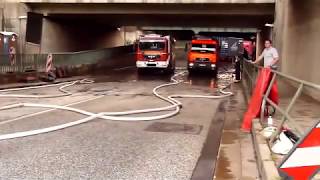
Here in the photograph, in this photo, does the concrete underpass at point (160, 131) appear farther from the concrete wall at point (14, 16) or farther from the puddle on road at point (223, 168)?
the concrete wall at point (14, 16)

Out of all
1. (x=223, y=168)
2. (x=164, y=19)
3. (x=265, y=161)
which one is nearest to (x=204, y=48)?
(x=164, y=19)

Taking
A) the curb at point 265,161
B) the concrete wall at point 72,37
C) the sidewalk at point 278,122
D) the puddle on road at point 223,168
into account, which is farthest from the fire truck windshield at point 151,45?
the puddle on road at point 223,168

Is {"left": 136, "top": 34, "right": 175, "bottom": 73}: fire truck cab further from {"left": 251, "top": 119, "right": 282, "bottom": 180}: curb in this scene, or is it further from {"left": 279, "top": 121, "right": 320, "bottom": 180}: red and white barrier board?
{"left": 279, "top": 121, "right": 320, "bottom": 180}: red and white barrier board

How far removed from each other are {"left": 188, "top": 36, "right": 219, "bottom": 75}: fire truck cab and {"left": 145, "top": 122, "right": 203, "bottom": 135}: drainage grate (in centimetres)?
2482

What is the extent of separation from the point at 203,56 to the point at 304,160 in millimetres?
31889

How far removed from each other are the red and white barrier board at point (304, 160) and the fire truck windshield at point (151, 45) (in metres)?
31.0

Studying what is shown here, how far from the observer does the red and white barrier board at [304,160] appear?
459cm

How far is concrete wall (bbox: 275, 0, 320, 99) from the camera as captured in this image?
17.4 metres

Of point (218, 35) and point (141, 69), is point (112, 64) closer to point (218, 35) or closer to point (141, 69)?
point (141, 69)

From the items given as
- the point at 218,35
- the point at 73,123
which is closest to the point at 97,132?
the point at 73,123

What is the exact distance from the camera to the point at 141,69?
36469 mm

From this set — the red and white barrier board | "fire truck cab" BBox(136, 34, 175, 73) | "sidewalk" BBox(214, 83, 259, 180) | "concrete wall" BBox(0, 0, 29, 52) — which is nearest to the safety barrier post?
"sidewalk" BBox(214, 83, 259, 180)

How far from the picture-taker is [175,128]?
35.7 ft

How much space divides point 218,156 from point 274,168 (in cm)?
227
